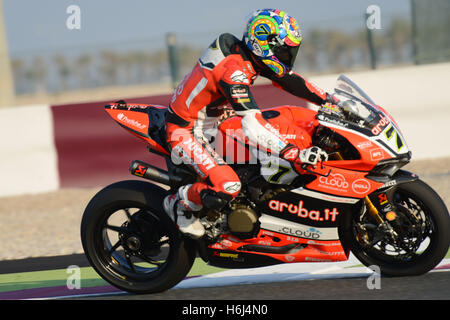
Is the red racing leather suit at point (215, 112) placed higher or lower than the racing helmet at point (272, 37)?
lower

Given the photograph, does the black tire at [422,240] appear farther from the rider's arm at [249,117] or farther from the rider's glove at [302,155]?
the rider's arm at [249,117]

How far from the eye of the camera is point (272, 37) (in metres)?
5.11

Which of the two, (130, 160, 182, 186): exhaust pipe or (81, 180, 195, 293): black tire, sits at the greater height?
(130, 160, 182, 186): exhaust pipe

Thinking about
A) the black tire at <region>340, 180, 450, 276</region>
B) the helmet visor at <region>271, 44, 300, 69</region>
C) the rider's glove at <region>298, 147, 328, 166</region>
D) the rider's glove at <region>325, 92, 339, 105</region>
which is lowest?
the black tire at <region>340, 180, 450, 276</region>

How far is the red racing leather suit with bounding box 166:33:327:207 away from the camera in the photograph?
16.5ft

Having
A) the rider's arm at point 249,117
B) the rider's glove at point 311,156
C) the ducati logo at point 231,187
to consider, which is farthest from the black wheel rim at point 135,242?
the rider's glove at point 311,156

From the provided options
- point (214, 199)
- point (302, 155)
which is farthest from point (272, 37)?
point (214, 199)

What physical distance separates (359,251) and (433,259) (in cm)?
48

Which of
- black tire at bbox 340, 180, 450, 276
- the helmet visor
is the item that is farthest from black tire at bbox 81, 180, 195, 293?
the helmet visor

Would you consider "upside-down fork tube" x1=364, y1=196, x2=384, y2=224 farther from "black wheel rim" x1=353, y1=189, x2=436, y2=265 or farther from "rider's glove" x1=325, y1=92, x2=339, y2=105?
"rider's glove" x1=325, y1=92, x2=339, y2=105

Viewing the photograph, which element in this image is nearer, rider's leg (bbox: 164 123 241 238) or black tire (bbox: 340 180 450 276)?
black tire (bbox: 340 180 450 276)

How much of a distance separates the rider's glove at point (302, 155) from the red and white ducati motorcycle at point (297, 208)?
163 mm

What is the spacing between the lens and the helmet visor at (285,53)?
5164 mm

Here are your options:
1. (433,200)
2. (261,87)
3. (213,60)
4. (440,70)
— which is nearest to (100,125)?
(261,87)
